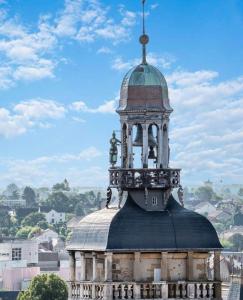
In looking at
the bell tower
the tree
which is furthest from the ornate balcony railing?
the tree

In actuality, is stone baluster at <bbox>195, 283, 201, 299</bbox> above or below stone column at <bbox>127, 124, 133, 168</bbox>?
below

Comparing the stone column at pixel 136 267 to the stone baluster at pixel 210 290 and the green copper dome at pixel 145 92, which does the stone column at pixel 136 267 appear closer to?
the stone baluster at pixel 210 290

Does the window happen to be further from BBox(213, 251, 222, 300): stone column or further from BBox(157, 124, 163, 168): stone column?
BBox(213, 251, 222, 300): stone column

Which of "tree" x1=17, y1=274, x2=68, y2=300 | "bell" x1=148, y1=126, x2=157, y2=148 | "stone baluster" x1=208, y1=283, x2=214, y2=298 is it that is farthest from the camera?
"tree" x1=17, y1=274, x2=68, y2=300

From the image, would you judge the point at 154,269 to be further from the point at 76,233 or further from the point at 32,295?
the point at 32,295

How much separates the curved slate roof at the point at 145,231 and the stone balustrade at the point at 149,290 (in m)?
0.84

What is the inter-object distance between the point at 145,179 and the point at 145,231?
165cm

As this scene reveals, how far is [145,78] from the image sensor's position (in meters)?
42.2

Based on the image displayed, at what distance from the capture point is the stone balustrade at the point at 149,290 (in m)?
40.0

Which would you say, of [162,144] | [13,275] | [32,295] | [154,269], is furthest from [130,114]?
[13,275]

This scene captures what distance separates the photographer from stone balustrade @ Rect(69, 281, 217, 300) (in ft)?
131

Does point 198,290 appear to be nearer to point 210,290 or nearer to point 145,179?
point 210,290

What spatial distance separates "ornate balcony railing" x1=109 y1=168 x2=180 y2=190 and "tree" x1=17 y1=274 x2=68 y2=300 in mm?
75646

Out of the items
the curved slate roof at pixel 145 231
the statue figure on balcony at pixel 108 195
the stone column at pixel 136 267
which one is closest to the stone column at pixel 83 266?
the curved slate roof at pixel 145 231
